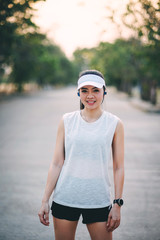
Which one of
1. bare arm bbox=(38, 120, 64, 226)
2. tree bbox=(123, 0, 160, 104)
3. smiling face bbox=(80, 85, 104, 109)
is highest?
tree bbox=(123, 0, 160, 104)

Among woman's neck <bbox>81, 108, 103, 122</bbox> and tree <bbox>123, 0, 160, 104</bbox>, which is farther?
tree <bbox>123, 0, 160, 104</bbox>

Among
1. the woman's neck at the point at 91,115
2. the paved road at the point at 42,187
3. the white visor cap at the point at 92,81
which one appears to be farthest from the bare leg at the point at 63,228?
the paved road at the point at 42,187

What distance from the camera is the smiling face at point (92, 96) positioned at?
222 centimetres

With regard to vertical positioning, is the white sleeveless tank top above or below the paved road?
above

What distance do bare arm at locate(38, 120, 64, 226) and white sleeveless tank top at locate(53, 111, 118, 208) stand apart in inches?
3.9

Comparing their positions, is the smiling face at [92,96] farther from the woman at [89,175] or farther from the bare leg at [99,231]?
the bare leg at [99,231]

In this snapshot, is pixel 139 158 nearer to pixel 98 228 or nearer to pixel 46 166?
pixel 46 166

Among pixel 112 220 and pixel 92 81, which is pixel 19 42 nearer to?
pixel 92 81

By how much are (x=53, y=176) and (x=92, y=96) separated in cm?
68

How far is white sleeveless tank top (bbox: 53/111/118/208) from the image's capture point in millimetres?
2117

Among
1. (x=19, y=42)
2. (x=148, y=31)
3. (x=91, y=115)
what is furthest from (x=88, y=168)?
(x=19, y=42)

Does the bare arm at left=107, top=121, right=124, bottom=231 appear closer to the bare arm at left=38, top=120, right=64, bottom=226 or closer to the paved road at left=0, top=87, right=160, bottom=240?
the bare arm at left=38, top=120, right=64, bottom=226

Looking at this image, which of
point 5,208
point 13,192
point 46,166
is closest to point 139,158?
point 46,166

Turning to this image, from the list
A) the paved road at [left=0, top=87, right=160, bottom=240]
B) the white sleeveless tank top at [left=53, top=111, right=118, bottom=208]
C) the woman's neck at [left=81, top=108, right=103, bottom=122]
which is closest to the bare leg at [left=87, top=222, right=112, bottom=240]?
the white sleeveless tank top at [left=53, top=111, right=118, bottom=208]
